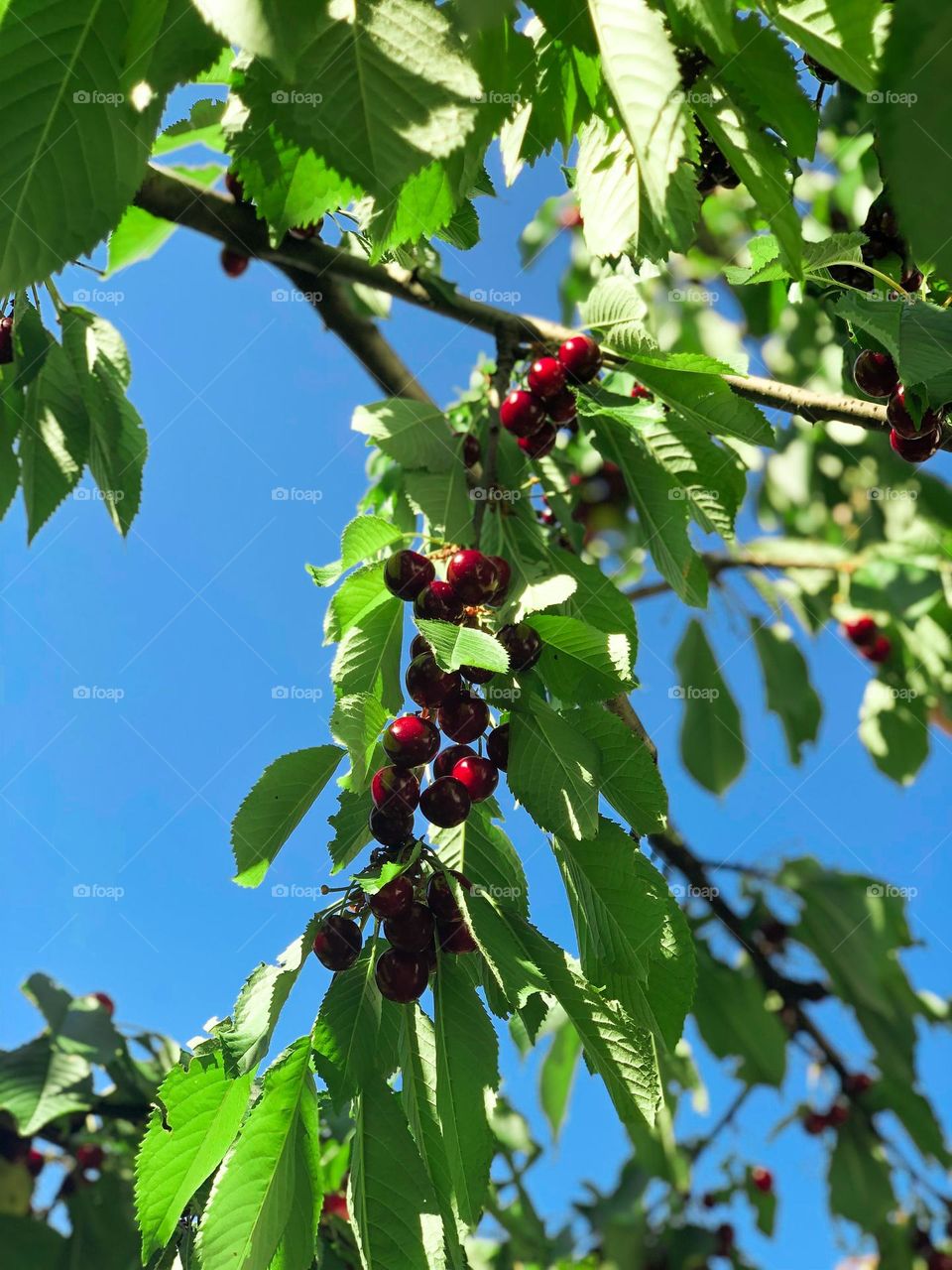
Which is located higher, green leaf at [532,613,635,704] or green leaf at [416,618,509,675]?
green leaf at [532,613,635,704]

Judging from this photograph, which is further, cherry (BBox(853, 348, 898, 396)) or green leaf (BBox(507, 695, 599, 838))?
cherry (BBox(853, 348, 898, 396))

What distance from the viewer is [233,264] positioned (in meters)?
2.47

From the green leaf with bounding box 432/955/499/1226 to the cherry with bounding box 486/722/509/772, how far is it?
0.21m

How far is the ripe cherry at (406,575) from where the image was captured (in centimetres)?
116

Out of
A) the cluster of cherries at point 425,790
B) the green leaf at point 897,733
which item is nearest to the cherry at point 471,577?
the cluster of cherries at point 425,790

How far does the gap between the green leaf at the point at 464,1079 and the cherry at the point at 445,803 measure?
153mm

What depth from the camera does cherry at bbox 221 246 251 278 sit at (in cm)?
244

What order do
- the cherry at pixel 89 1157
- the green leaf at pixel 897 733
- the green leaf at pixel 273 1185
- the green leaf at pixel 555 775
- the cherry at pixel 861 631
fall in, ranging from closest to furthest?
the green leaf at pixel 273 1185, the green leaf at pixel 555 775, the cherry at pixel 89 1157, the green leaf at pixel 897 733, the cherry at pixel 861 631

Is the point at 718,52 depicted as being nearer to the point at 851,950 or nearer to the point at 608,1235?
the point at 851,950

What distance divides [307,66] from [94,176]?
0.15 m

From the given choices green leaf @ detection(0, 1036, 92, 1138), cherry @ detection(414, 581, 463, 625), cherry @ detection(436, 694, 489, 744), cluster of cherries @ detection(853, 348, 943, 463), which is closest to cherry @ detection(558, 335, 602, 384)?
cluster of cherries @ detection(853, 348, 943, 463)

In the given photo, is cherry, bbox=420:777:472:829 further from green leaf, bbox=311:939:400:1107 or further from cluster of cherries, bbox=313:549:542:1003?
green leaf, bbox=311:939:400:1107

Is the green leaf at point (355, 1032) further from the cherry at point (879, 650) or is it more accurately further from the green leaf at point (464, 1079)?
the cherry at point (879, 650)

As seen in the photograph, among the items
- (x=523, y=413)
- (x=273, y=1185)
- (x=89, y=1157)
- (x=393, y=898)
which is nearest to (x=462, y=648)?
(x=393, y=898)
